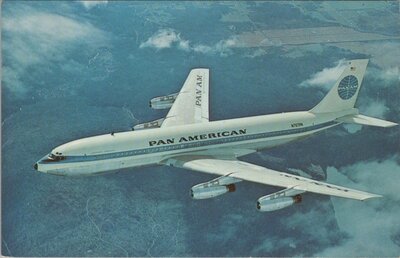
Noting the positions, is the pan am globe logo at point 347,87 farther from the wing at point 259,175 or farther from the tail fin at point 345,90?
the wing at point 259,175

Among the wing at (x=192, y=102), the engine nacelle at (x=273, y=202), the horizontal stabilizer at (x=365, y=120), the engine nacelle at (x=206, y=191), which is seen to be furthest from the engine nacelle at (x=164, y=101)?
the engine nacelle at (x=273, y=202)

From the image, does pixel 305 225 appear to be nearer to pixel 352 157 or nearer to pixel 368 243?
pixel 368 243

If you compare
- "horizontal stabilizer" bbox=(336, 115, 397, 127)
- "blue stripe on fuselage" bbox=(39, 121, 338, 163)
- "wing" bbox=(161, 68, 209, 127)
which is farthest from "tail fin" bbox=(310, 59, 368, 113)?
"wing" bbox=(161, 68, 209, 127)

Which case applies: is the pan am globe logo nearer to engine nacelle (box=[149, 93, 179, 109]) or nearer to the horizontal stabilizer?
the horizontal stabilizer

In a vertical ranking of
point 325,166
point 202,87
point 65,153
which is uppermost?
point 202,87

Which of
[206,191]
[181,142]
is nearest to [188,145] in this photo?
[181,142]

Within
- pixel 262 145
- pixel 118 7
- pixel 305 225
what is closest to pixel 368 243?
pixel 305 225
